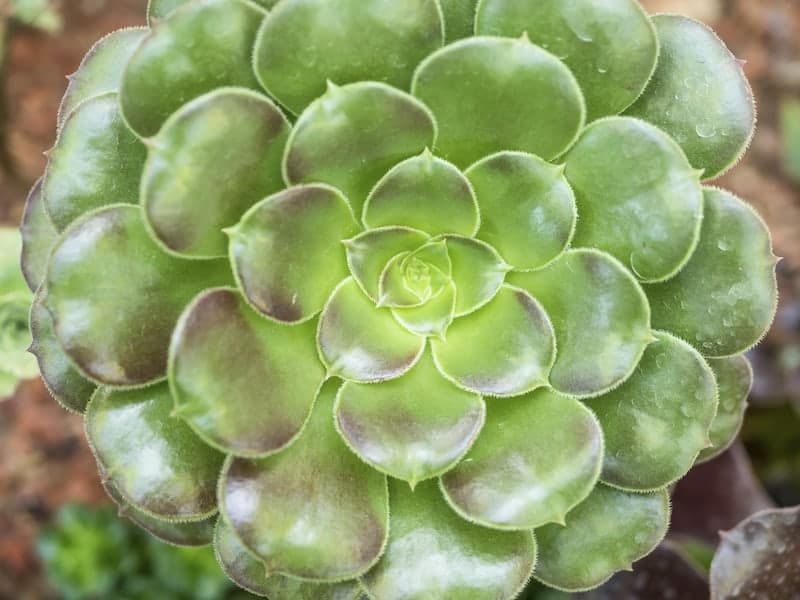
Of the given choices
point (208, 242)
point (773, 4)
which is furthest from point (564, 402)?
point (773, 4)

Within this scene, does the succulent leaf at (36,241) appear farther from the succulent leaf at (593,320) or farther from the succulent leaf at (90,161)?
the succulent leaf at (593,320)

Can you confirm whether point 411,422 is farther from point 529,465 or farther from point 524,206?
point 524,206

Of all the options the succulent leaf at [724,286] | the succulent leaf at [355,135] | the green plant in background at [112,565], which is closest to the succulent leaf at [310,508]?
the succulent leaf at [355,135]

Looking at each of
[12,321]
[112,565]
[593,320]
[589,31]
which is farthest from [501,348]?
[112,565]

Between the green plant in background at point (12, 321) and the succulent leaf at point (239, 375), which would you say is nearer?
the succulent leaf at point (239, 375)

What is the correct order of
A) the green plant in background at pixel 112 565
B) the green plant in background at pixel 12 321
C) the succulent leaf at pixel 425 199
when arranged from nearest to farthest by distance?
the succulent leaf at pixel 425 199
the green plant in background at pixel 12 321
the green plant in background at pixel 112 565

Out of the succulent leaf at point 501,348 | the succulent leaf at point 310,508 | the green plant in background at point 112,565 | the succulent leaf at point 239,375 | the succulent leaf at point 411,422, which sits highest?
the succulent leaf at point 239,375

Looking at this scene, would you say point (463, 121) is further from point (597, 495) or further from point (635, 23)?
point (597, 495)

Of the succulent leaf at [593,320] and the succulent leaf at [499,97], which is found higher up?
the succulent leaf at [499,97]
